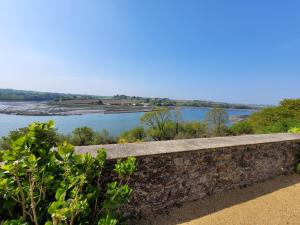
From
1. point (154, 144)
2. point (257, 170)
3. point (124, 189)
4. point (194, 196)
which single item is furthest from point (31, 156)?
point (257, 170)

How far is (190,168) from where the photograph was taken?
2715mm

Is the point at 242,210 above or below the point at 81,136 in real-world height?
above

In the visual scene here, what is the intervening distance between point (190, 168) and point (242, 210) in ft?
2.99

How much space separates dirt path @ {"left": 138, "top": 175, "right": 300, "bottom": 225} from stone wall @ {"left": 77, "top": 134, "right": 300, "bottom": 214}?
14 cm

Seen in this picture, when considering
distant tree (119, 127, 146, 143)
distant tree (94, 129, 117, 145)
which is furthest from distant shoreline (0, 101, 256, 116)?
distant tree (94, 129, 117, 145)

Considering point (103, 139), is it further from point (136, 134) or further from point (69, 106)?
point (69, 106)

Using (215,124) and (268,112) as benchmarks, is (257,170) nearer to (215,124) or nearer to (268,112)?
(268,112)

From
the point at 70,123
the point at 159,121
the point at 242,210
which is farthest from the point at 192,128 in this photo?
the point at 242,210

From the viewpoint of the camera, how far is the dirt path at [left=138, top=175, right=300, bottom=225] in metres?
2.37

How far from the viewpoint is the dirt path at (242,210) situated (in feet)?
7.77

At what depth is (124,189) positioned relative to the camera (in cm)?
162

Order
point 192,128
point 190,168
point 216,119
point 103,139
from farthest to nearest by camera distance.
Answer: point 192,128, point 216,119, point 103,139, point 190,168

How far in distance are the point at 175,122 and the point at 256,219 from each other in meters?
33.8

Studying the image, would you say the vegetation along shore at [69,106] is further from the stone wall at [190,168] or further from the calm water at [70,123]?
the stone wall at [190,168]
